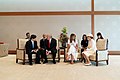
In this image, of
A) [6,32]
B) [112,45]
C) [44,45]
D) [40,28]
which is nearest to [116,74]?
[44,45]

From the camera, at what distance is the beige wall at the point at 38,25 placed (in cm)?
1160

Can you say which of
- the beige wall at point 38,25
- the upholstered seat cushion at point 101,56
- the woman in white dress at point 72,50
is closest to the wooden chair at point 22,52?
the woman in white dress at point 72,50

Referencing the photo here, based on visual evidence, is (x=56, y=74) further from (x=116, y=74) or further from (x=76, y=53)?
(x=76, y=53)

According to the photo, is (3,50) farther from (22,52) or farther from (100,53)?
(100,53)

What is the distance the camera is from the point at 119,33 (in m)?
11.5

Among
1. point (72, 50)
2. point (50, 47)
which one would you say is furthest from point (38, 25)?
point (72, 50)

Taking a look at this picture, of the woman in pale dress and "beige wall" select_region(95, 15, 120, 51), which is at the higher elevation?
"beige wall" select_region(95, 15, 120, 51)

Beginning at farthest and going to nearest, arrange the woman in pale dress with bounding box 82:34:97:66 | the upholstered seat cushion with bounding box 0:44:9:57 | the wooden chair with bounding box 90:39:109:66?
the upholstered seat cushion with bounding box 0:44:9:57, the woman in pale dress with bounding box 82:34:97:66, the wooden chair with bounding box 90:39:109:66

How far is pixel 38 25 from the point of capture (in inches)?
461

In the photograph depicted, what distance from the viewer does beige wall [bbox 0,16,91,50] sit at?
11.6m

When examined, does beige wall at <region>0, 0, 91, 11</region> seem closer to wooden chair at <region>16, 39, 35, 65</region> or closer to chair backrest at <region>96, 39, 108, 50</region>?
chair backrest at <region>96, 39, 108, 50</region>

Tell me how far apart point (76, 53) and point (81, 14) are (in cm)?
356

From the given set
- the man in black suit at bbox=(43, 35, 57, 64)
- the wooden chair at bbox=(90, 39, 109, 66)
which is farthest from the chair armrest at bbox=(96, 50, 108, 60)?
the man in black suit at bbox=(43, 35, 57, 64)

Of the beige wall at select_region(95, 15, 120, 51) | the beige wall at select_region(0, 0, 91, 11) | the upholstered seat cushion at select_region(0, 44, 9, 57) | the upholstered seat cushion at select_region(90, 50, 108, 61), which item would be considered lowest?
the upholstered seat cushion at select_region(90, 50, 108, 61)
